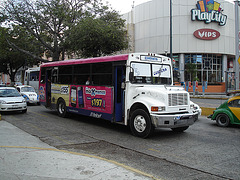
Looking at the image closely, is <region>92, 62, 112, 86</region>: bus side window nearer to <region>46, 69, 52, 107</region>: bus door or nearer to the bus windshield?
the bus windshield

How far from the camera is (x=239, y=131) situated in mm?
9047

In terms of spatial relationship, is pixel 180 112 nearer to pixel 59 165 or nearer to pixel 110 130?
pixel 110 130

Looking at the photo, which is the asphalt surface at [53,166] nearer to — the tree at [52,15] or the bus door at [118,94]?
the bus door at [118,94]

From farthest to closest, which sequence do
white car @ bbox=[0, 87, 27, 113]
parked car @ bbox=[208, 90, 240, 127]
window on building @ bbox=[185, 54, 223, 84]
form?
window on building @ bbox=[185, 54, 223, 84] → white car @ bbox=[0, 87, 27, 113] → parked car @ bbox=[208, 90, 240, 127]

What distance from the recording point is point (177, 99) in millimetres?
7520

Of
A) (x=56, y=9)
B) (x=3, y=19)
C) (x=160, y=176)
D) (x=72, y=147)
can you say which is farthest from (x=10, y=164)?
(x=3, y=19)

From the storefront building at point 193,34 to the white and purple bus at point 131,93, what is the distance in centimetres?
2657

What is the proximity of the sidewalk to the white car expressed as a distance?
676 cm

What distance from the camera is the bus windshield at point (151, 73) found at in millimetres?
8188

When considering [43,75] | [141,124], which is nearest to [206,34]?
[43,75]

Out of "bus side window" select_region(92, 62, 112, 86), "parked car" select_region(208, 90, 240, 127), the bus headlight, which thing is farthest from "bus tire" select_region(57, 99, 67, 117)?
"parked car" select_region(208, 90, 240, 127)

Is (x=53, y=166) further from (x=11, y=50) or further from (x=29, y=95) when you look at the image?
(x=11, y=50)

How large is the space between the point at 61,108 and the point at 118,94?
4734mm

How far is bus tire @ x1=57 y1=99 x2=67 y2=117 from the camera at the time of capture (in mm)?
11750
